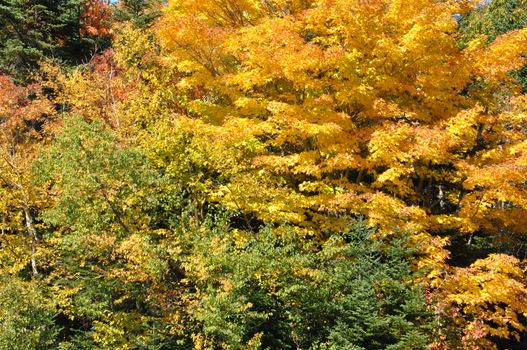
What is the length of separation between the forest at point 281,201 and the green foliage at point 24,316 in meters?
0.05

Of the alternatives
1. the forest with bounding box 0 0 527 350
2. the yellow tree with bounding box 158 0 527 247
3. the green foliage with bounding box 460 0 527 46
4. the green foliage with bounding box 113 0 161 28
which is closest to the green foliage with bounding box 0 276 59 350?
the forest with bounding box 0 0 527 350

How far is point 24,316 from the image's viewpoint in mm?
10977

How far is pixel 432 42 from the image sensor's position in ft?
45.0

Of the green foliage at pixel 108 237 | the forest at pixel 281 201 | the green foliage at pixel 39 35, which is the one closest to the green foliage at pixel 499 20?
the forest at pixel 281 201

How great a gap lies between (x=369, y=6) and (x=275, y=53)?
2985mm

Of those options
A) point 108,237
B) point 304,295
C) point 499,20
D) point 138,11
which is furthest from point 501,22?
point 108,237

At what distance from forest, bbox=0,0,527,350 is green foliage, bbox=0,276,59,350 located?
0.05 m

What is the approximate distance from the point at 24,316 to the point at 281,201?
6.70m

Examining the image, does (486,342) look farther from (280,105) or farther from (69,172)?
(69,172)

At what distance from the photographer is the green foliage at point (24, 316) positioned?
1034cm

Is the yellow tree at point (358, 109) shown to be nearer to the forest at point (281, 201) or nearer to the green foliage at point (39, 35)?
the forest at point (281, 201)

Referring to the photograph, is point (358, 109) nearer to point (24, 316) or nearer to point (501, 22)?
point (24, 316)

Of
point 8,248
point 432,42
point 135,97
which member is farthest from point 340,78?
point 8,248

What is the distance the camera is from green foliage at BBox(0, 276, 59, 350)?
407 inches
